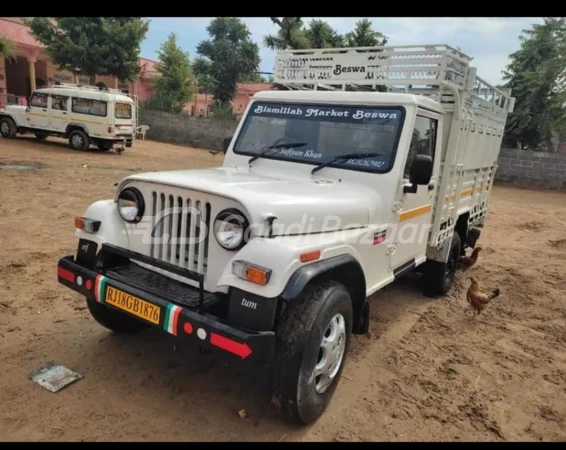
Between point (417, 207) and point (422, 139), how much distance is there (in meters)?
0.60

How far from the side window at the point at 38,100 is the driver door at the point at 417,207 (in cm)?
1538

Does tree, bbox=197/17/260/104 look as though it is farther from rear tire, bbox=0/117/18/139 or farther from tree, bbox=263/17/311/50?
rear tire, bbox=0/117/18/139

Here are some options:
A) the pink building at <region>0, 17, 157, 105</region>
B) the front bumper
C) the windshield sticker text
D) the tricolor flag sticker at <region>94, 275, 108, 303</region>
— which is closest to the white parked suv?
the pink building at <region>0, 17, 157, 105</region>

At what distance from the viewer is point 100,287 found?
109 inches

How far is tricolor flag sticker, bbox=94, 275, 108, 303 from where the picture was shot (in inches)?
109

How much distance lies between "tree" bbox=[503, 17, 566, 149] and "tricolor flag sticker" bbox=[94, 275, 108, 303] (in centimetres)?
1770

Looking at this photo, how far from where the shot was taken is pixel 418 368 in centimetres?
355

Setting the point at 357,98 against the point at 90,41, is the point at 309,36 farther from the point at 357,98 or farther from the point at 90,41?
the point at 357,98

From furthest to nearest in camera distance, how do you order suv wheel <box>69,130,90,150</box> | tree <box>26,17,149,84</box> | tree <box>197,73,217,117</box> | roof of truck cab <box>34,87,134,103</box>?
tree <box>197,73,217,117</box>, tree <box>26,17,149,84</box>, suv wheel <box>69,130,90,150</box>, roof of truck cab <box>34,87,134,103</box>

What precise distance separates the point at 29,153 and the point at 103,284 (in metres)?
13.2

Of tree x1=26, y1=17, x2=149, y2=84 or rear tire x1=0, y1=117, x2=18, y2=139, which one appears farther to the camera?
tree x1=26, y1=17, x2=149, y2=84

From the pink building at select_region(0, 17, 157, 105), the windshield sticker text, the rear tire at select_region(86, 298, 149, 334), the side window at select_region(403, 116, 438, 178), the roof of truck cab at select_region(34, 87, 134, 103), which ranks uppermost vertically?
the pink building at select_region(0, 17, 157, 105)

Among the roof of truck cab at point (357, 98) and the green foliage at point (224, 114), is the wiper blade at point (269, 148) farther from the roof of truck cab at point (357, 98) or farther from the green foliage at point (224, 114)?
the green foliage at point (224, 114)

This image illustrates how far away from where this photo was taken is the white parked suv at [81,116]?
15039 mm
